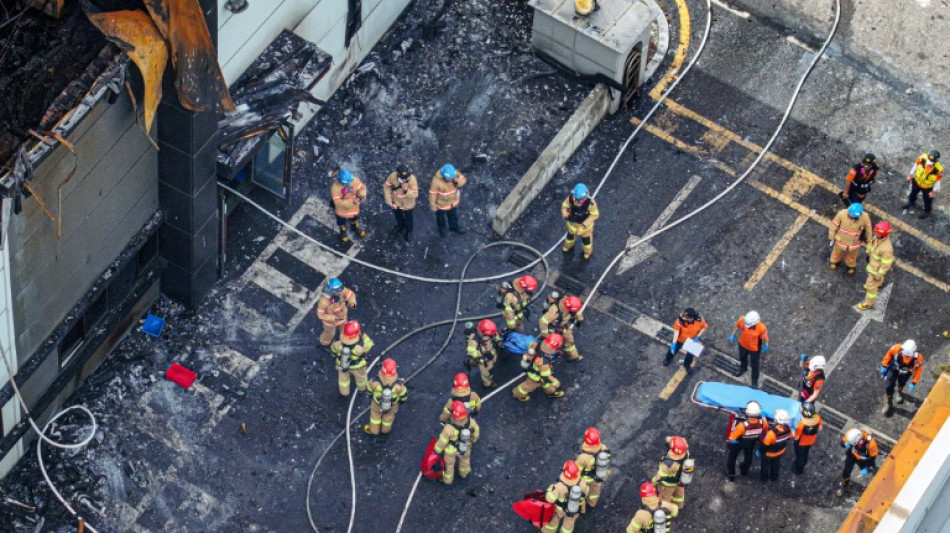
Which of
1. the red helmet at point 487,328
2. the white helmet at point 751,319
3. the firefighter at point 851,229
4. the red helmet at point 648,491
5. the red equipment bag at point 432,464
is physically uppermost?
the firefighter at point 851,229

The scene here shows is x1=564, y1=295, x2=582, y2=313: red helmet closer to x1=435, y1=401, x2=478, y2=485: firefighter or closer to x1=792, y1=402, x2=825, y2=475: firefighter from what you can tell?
x1=435, y1=401, x2=478, y2=485: firefighter

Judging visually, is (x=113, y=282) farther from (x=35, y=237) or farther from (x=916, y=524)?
(x=916, y=524)

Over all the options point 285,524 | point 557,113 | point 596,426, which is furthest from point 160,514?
point 557,113

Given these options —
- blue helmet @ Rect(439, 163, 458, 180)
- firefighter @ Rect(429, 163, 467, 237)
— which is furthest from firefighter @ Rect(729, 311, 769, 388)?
blue helmet @ Rect(439, 163, 458, 180)

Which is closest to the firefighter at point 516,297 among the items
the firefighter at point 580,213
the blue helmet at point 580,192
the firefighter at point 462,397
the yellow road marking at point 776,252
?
the firefighter at point 580,213

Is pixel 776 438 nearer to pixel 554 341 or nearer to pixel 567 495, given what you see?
pixel 567 495

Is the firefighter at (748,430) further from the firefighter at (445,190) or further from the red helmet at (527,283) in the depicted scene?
the firefighter at (445,190)
